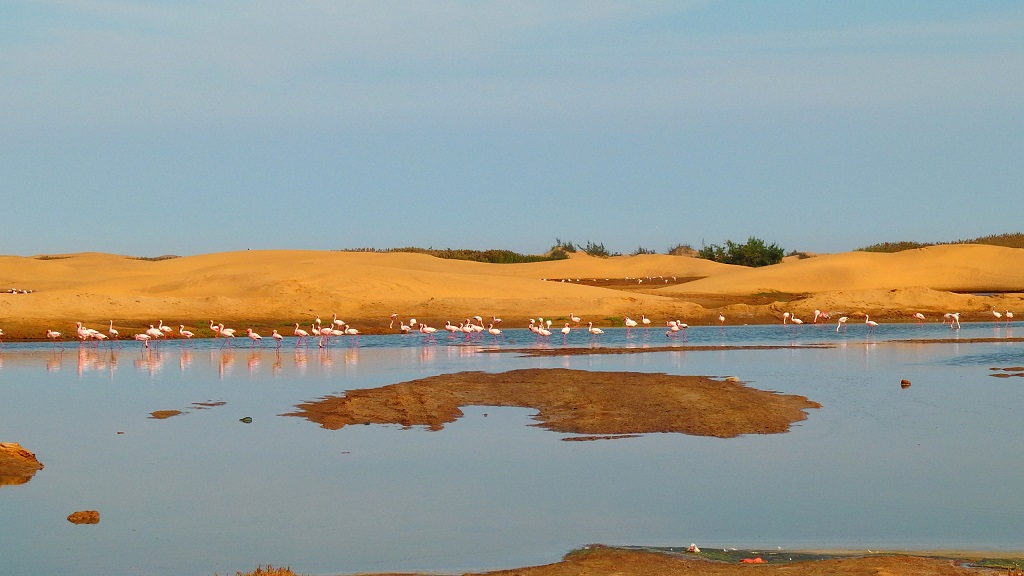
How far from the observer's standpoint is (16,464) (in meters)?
12.4

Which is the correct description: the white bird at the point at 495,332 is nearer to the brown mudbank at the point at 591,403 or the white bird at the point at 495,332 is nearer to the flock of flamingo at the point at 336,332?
the flock of flamingo at the point at 336,332

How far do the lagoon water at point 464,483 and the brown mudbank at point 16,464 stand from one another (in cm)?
24

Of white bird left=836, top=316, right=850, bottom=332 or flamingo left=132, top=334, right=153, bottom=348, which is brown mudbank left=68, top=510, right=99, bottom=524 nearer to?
flamingo left=132, top=334, right=153, bottom=348

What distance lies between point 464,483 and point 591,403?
5755 millimetres

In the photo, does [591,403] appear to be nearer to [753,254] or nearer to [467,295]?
[467,295]

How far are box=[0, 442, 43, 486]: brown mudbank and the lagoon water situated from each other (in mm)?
236

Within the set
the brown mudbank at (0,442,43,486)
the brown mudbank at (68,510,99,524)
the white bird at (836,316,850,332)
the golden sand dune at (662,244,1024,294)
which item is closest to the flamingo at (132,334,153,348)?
the brown mudbank at (0,442,43,486)

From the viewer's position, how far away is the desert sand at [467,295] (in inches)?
1571

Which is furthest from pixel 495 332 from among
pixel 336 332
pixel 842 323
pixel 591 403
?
pixel 591 403

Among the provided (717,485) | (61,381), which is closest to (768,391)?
(717,485)

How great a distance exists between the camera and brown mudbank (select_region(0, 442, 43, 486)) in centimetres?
1201

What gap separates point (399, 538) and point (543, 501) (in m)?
1.78

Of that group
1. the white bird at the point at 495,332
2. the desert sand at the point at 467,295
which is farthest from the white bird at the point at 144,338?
the white bird at the point at 495,332

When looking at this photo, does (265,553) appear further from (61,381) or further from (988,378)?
(988,378)
